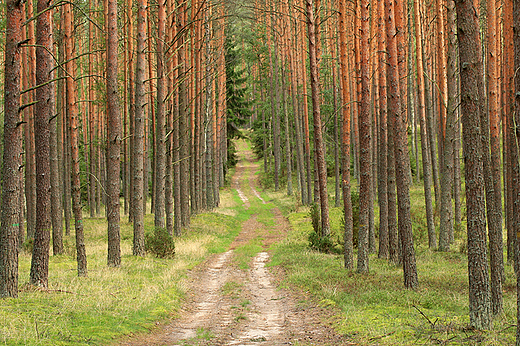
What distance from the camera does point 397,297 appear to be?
8.73 m

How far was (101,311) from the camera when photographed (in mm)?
7328

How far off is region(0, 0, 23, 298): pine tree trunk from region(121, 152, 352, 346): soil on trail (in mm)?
2661

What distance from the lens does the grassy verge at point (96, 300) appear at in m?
5.78

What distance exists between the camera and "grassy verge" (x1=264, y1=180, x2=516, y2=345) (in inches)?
229

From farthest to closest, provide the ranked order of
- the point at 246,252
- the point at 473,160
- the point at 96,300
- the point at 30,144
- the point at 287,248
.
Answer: the point at 30,144 < the point at 287,248 < the point at 246,252 < the point at 96,300 < the point at 473,160

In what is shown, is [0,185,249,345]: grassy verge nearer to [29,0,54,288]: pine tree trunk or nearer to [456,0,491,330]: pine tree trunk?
[29,0,54,288]: pine tree trunk

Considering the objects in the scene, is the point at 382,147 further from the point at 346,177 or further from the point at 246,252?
the point at 246,252

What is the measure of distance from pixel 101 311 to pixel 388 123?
10.2 m

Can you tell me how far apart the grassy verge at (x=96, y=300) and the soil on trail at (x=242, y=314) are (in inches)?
16.1

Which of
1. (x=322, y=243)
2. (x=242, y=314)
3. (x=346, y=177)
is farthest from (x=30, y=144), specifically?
(x=242, y=314)

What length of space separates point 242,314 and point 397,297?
3.17m

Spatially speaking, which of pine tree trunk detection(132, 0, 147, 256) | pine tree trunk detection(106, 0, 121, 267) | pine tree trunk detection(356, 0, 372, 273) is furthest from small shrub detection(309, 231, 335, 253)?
pine tree trunk detection(106, 0, 121, 267)

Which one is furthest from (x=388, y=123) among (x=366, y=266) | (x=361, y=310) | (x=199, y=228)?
(x=199, y=228)

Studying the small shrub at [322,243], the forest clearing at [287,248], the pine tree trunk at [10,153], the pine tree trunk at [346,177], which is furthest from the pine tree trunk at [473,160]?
the small shrub at [322,243]
